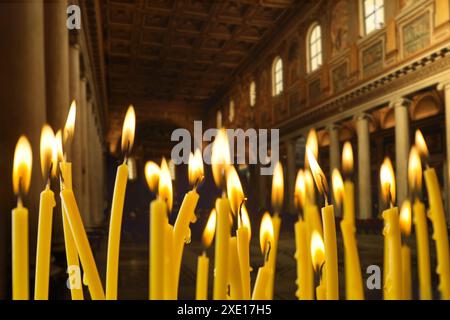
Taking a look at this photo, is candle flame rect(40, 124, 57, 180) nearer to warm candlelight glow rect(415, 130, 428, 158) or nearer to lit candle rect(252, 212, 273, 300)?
lit candle rect(252, 212, 273, 300)

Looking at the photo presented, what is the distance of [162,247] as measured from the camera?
54cm

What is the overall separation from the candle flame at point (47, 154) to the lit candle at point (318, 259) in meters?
0.47

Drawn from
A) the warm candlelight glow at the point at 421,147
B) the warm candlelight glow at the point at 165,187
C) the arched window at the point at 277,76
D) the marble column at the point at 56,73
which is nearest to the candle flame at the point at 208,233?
the warm candlelight glow at the point at 165,187

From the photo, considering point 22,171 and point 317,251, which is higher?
point 22,171

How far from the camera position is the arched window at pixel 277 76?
1744 cm

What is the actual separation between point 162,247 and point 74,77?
7.68m

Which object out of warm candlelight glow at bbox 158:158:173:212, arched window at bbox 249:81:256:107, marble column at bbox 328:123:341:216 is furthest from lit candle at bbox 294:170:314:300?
arched window at bbox 249:81:256:107

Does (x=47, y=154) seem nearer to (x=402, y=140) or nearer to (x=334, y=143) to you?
(x=402, y=140)

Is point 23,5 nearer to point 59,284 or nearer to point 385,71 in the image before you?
point 59,284

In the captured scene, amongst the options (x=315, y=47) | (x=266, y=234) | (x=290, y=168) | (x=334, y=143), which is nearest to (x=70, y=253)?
(x=266, y=234)

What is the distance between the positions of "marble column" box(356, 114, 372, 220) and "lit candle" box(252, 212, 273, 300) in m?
12.3

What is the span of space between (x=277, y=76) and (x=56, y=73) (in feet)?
44.9

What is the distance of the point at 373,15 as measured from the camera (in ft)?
39.8

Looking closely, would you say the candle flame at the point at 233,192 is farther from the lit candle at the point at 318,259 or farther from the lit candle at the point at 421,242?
the lit candle at the point at 421,242
